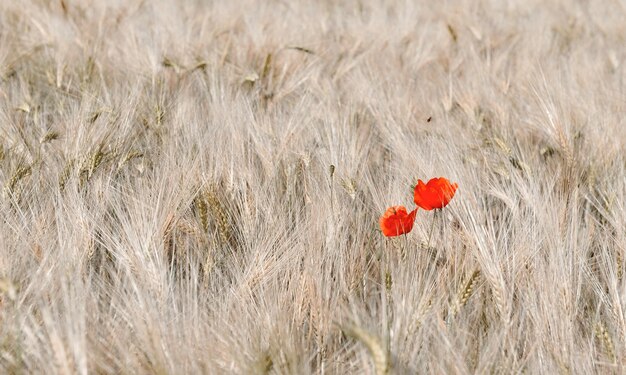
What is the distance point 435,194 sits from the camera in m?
1.19

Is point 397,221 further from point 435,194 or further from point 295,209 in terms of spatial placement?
point 295,209

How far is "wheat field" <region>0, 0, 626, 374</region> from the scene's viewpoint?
38.2 inches

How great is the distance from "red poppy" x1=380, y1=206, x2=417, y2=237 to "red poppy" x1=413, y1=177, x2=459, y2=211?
0.05 m

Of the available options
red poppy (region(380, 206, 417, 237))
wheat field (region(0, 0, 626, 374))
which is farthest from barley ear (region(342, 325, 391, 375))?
red poppy (region(380, 206, 417, 237))

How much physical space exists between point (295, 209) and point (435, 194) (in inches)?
14.4

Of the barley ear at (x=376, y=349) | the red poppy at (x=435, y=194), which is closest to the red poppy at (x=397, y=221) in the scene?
the red poppy at (x=435, y=194)

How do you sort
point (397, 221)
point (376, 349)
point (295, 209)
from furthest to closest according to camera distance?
1. point (295, 209)
2. point (397, 221)
3. point (376, 349)

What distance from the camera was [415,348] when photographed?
95 centimetres

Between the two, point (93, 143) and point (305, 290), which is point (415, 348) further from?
→ point (93, 143)

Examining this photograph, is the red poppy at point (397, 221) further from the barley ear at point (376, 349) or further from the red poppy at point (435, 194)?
the barley ear at point (376, 349)

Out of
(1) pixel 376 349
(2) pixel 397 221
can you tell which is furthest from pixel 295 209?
(1) pixel 376 349

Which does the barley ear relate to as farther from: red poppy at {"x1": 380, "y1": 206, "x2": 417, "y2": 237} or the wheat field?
red poppy at {"x1": 380, "y1": 206, "x2": 417, "y2": 237}

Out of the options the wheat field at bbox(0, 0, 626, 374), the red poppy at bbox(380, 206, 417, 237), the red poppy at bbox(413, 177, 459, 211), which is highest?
the red poppy at bbox(413, 177, 459, 211)

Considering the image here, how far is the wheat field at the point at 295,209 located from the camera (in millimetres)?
969
